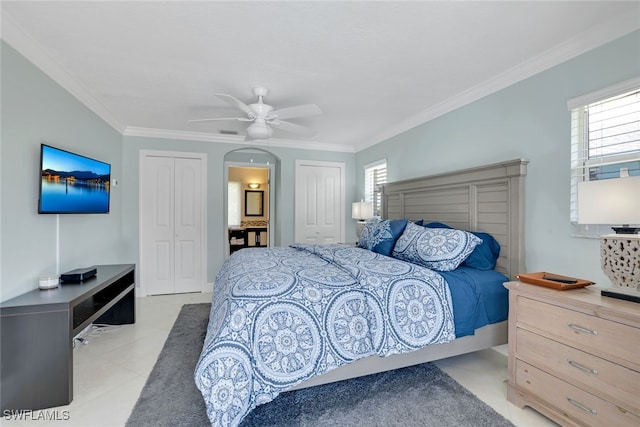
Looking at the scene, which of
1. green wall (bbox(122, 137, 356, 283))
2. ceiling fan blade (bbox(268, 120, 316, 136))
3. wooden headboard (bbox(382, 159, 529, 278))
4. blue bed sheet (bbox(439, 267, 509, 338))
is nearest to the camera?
blue bed sheet (bbox(439, 267, 509, 338))

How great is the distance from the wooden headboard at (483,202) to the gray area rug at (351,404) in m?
1.12

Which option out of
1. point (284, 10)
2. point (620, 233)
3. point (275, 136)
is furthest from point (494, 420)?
point (275, 136)

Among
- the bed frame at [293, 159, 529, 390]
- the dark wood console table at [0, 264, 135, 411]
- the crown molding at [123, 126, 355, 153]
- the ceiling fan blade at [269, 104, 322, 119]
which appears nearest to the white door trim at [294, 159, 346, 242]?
the crown molding at [123, 126, 355, 153]

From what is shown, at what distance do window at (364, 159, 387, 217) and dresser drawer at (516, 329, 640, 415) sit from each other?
2762 mm

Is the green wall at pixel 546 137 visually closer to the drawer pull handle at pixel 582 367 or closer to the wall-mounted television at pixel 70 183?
the drawer pull handle at pixel 582 367

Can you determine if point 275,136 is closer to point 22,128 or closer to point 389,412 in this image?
point 22,128

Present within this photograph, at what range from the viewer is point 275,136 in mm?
4723

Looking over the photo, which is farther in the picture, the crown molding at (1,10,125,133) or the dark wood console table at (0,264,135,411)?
the crown molding at (1,10,125,133)

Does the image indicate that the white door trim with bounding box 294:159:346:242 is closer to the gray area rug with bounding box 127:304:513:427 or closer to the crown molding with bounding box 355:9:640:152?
the crown molding with bounding box 355:9:640:152

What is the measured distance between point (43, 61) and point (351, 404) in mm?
3401

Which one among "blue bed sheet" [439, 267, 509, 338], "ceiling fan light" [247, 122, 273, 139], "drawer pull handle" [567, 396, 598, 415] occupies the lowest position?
"drawer pull handle" [567, 396, 598, 415]

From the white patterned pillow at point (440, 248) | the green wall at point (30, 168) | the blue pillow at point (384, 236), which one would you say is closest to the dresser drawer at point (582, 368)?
the white patterned pillow at point (440, 248)

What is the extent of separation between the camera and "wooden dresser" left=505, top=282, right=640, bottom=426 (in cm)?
137

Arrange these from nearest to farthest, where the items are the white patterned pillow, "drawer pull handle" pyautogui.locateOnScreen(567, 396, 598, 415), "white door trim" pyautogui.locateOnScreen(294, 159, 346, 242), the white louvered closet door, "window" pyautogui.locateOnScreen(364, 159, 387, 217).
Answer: "drawer pull handle" pyautogui.locateOnScreen(567, 396, 598, 415) < the white patterned pillow < the white louvered closet door < "window" pyautogui.locateOnScreen(364, 159, 387, 217) < "white door trim" pyautogui.locateOnScreen(294, 159, 346, 242)
